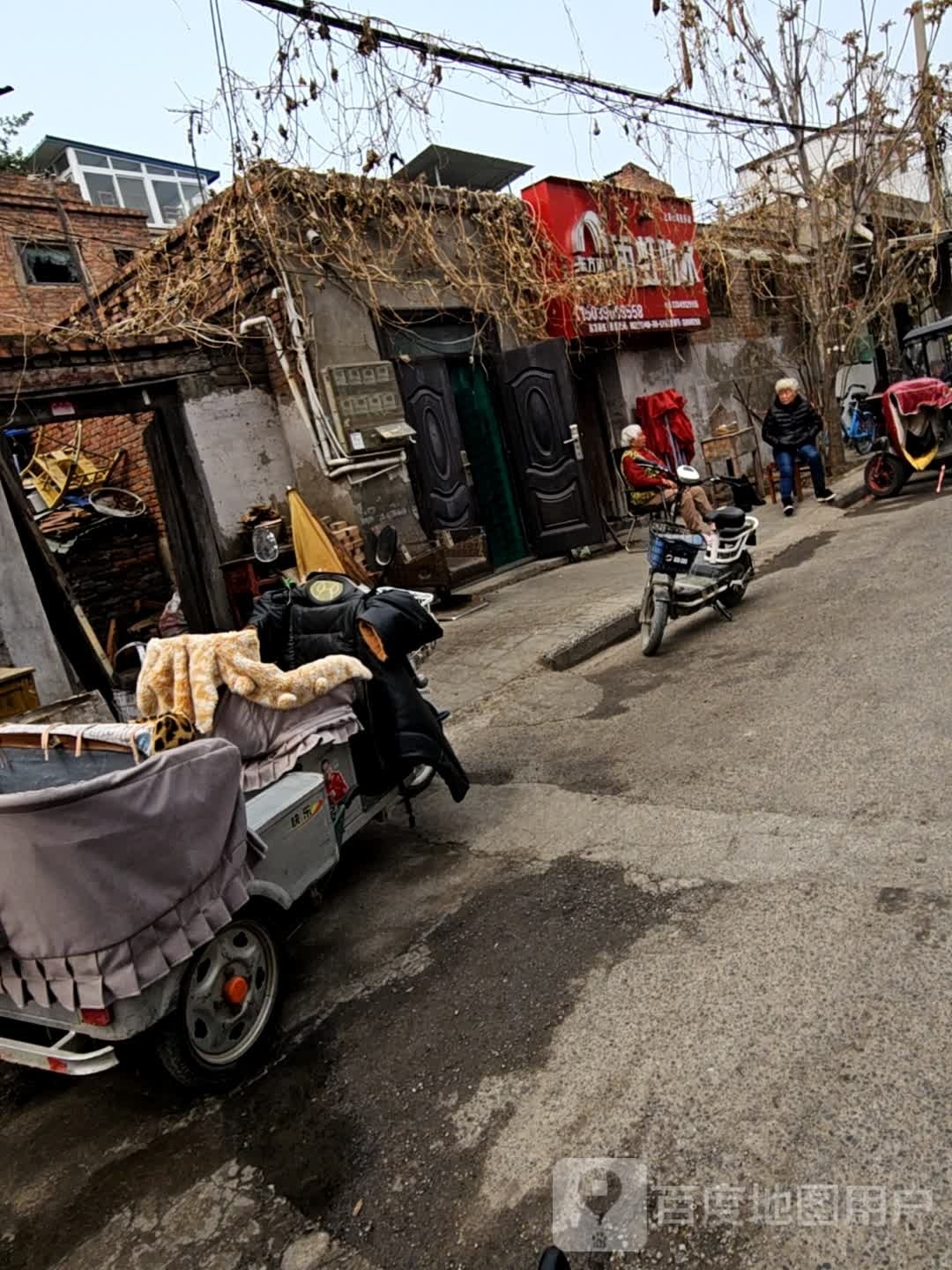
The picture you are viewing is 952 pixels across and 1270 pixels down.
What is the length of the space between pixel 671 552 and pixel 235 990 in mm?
5217

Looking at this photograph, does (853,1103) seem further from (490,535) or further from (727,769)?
(490,535)

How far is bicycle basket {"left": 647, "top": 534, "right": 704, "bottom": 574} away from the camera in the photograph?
7090mm

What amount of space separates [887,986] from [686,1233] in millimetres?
1034

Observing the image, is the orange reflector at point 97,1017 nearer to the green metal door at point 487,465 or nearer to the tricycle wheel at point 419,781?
the tricycle wheel at point 419,781

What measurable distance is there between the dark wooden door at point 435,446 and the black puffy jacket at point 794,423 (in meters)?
4.54

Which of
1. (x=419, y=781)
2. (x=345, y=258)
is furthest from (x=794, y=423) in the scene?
(x=419, y=781)

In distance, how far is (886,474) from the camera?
37.2 feet

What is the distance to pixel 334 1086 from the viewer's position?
280cm

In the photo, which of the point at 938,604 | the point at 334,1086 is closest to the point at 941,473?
the point at 938,604

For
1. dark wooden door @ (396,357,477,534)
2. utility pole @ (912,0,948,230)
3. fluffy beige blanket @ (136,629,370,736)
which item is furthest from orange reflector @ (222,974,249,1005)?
utility pole @ (912,0,948,230)

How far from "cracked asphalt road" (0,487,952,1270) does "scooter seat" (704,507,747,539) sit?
3198mm

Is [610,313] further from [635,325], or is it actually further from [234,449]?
[234,449]

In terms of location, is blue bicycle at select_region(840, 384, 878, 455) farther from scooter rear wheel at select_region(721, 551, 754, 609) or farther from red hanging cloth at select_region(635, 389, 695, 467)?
scooter rear wheel at select_region(721, 551, 754, 609)

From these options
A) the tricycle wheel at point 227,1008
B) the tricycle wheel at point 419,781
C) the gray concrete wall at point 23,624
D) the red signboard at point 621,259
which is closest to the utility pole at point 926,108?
the red signboard at point 621,259
